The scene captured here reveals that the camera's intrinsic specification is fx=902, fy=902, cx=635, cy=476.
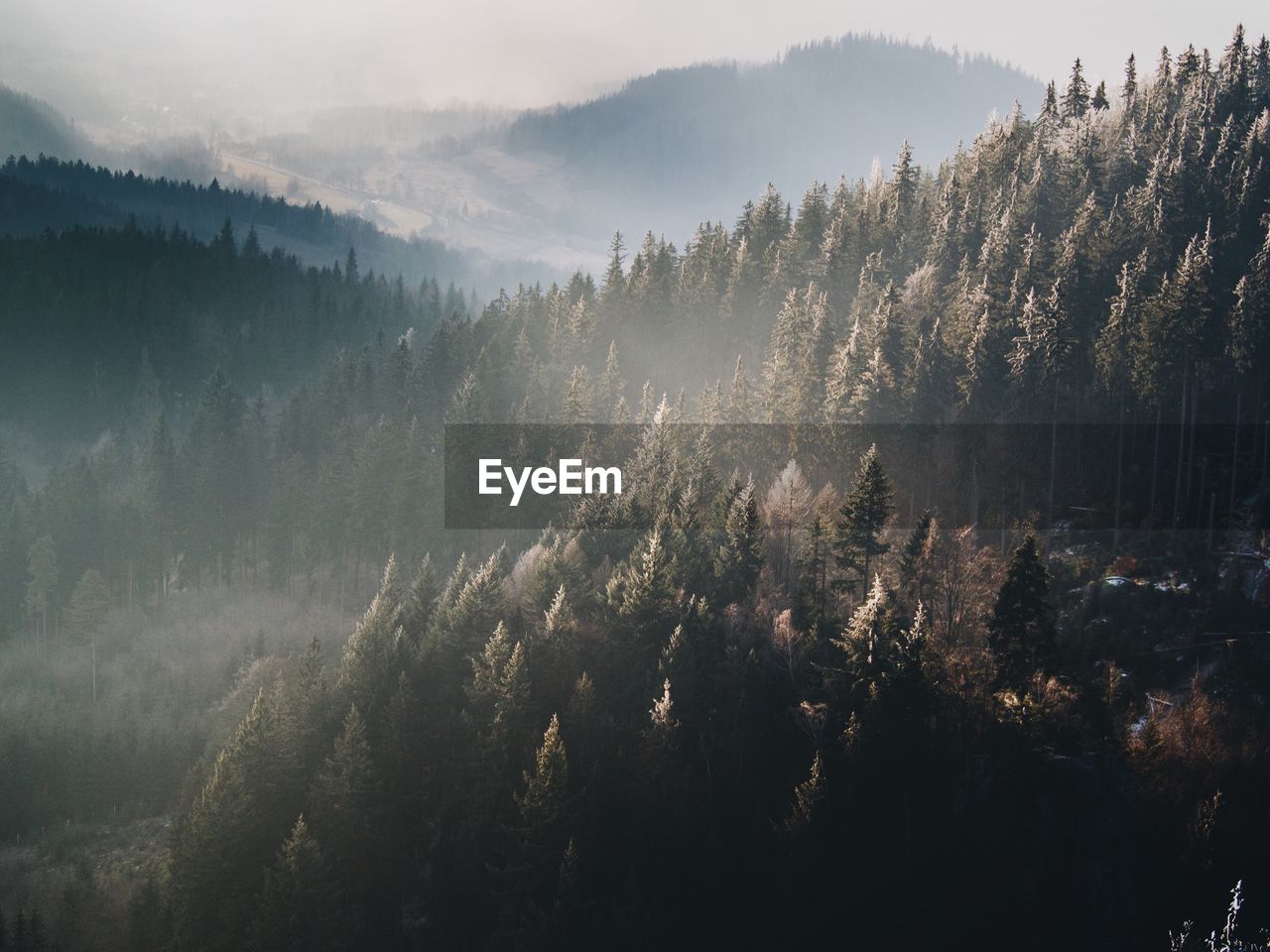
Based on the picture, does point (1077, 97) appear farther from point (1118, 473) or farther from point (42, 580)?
point (42, 580)

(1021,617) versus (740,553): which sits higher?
(740,553)

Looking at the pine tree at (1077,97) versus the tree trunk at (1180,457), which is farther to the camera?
the pine tree at (1077,97)

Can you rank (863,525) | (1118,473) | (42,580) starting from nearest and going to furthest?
(863,525), (1118,473), (42,580)

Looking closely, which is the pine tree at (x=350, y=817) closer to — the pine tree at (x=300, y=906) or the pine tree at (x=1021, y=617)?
the pine tree at (x=300, y=906)

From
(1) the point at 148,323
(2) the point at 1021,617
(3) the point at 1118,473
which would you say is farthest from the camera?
(1) the point at 148,323

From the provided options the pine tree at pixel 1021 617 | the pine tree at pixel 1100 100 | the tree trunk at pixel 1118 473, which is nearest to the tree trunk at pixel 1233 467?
the tree trunk at pixel 1118 473

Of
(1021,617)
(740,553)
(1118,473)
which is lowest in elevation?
(1021,617)

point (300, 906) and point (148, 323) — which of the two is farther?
point (148, 323)

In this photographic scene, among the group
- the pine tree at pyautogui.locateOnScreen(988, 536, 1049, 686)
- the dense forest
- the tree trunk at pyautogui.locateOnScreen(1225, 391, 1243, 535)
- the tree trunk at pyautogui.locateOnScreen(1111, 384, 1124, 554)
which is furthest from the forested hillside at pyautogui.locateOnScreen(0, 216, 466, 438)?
the tree trunk at pyautogui.locateOnScreen(1225, 391, 1243, 535)

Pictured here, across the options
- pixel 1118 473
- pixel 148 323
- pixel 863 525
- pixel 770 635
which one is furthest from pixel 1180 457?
pixel 148 323

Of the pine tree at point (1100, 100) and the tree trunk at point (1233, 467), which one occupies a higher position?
the pine tree at point (1100, 100)
